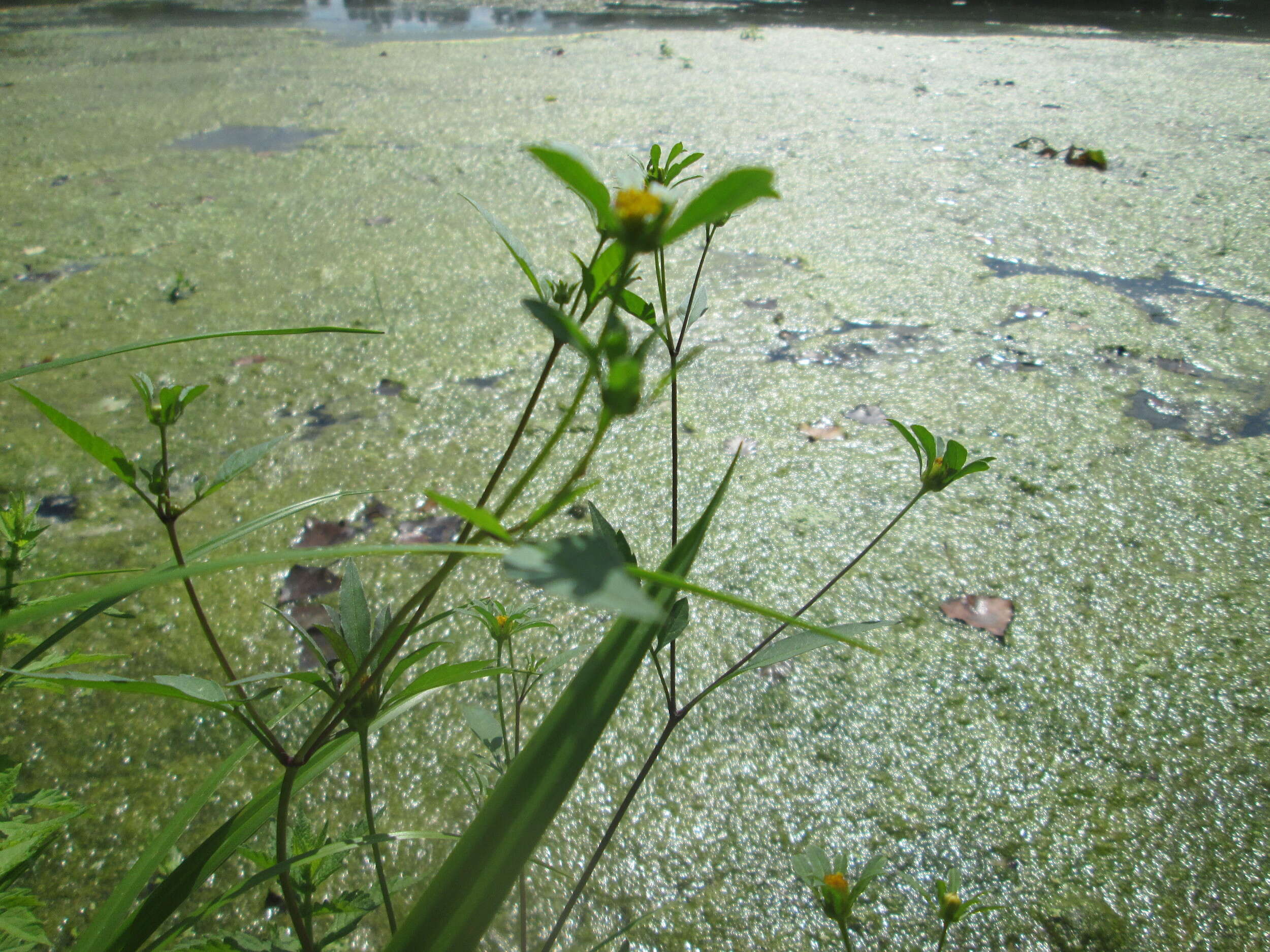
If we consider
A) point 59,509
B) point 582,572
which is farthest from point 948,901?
point 59,509

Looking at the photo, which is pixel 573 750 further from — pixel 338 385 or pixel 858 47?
pixel 858 47

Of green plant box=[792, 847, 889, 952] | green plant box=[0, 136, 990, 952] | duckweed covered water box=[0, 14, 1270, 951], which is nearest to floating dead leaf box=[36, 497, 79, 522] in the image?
duckweed covered water box=[0, 14, 1270, 951]

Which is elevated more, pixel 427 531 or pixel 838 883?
pixel 838 883

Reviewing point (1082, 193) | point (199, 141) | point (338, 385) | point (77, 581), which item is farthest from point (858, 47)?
point (77, 581)

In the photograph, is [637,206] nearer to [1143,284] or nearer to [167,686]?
[167,686]

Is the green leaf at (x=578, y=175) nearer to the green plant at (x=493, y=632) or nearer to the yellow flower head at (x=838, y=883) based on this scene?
the green plant at (x=493, y=632)

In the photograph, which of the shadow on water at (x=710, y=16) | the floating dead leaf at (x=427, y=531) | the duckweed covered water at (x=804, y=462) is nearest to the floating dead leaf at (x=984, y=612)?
the duckweed covered water at (x=804, y=462)
